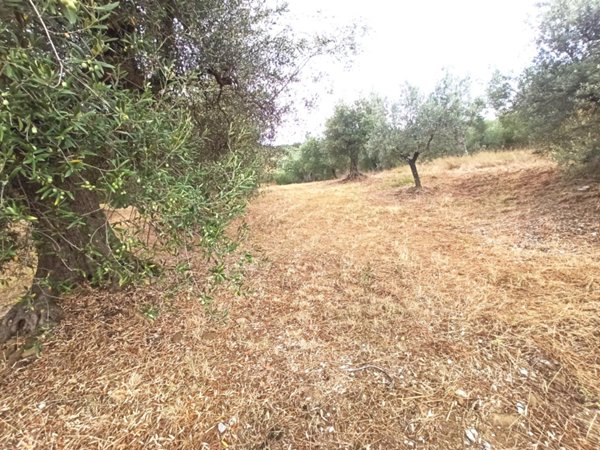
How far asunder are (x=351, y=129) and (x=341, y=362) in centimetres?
1494

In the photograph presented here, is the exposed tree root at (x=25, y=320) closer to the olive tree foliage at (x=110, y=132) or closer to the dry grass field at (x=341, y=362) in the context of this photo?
the olive tree foliage at (x=110, y=132)

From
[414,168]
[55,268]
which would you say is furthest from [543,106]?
[55,268]

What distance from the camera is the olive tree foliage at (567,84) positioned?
17.0 feet

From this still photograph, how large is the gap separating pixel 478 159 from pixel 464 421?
1369 cm

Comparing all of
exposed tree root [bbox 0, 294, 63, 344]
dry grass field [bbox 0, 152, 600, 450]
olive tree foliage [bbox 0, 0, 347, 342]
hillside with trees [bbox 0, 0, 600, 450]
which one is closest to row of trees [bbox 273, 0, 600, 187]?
hillside with trees [bbox 0, 0, 600, 450]

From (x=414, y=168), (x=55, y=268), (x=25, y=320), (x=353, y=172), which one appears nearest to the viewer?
(x=25, y=320)

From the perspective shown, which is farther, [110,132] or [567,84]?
[567,84]

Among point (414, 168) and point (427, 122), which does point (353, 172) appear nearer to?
point (414, 168)

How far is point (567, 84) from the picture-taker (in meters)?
5.34

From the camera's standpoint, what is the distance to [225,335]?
2.42 meters

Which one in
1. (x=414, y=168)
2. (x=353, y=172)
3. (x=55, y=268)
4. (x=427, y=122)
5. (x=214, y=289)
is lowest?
(x=214, y=289)

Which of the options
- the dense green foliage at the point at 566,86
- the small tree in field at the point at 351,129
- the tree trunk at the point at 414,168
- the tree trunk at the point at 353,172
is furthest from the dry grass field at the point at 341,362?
the small tree in field at the point at 351,129

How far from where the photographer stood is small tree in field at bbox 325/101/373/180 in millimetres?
14961

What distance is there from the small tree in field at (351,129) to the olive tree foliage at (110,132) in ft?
41.1
